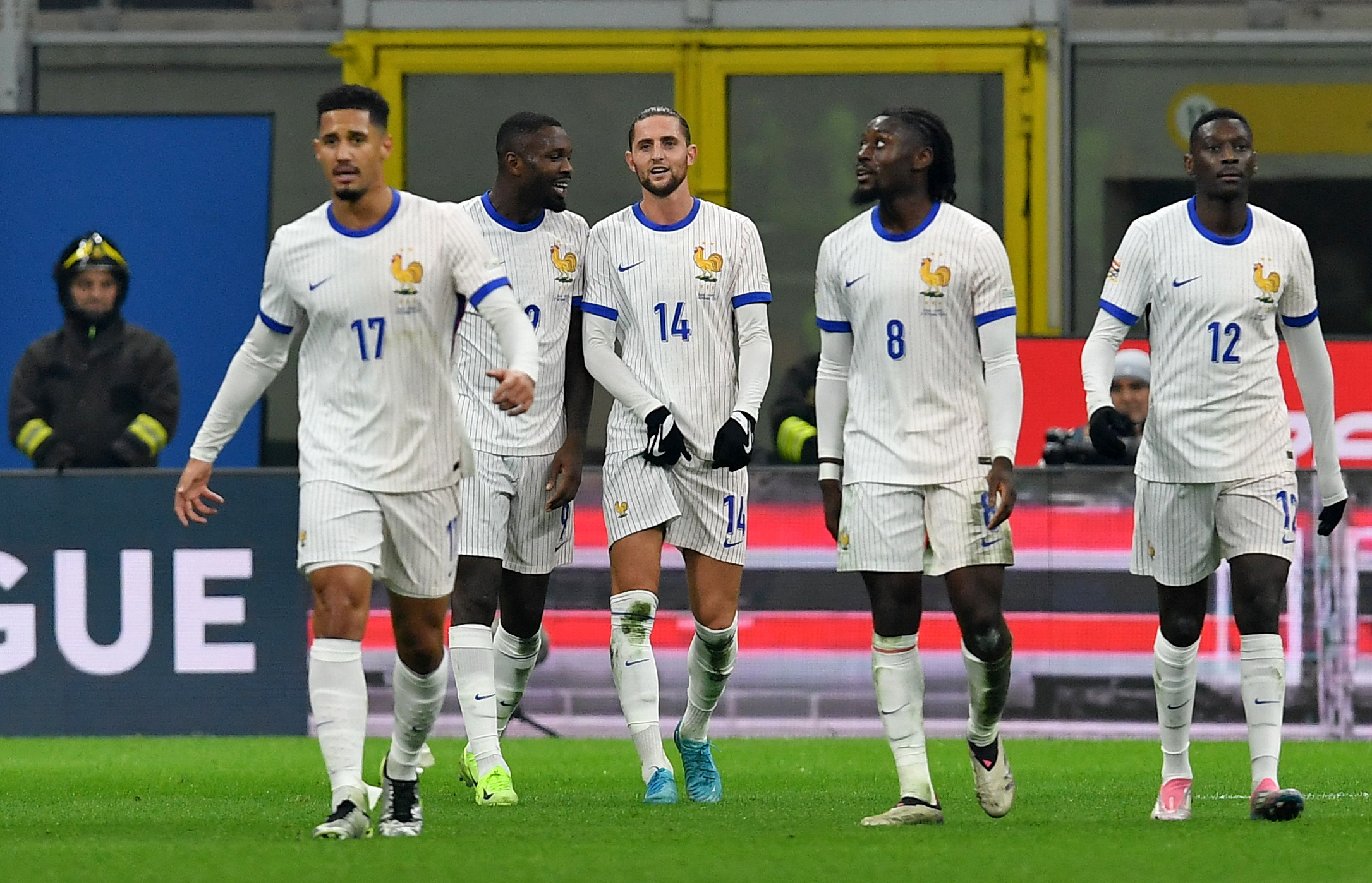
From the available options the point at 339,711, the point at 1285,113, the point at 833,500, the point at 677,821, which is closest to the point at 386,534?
the point at 339,711

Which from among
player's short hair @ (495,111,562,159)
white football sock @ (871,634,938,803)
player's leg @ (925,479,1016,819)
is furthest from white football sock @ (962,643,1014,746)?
player's short hair @ (495,111,562,159)

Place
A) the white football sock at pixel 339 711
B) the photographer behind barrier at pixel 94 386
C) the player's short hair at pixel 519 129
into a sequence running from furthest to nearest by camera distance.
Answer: the photographer behind barrier at pixel 94 386
the player's short hair at pixel 519 129
the white football sock at pixel 339 711

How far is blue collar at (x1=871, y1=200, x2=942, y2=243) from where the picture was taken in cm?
743

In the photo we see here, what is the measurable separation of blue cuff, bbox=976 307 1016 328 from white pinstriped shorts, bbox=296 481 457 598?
1.73 metres

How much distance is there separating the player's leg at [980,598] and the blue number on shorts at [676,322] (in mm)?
1419

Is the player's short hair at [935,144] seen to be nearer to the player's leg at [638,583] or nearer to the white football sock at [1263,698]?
the player's leg at [638,583]

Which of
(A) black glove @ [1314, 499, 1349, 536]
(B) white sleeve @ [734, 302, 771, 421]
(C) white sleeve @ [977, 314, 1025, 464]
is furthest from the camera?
(B) white sleeve @ [734, 302, 771, 421]

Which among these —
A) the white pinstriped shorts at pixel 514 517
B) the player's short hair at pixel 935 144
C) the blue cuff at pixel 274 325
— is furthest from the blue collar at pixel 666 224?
the blue cuff at pixel 274 325

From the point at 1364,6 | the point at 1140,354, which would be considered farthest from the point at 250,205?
the point at 1364,6

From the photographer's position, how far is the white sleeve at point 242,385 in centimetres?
691

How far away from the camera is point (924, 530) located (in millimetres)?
7402

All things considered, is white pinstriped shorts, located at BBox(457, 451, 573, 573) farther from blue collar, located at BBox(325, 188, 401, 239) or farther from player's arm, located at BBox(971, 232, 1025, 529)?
player's arm, located at BBox(971, 232, 1025, 529)

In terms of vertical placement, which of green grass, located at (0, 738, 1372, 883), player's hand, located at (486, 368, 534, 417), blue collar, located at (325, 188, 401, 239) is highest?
blue collar, located at (325, 188, 401, 239)

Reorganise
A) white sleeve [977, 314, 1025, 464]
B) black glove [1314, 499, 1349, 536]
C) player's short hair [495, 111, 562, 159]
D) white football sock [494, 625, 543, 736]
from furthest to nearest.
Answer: white football sock [494, 625, 543, 736]
player's short hair [495, 111, 562, 159]
black glove [1314, 499, 1349, 536]
white sleeve [977, 314, 1025, 464]
